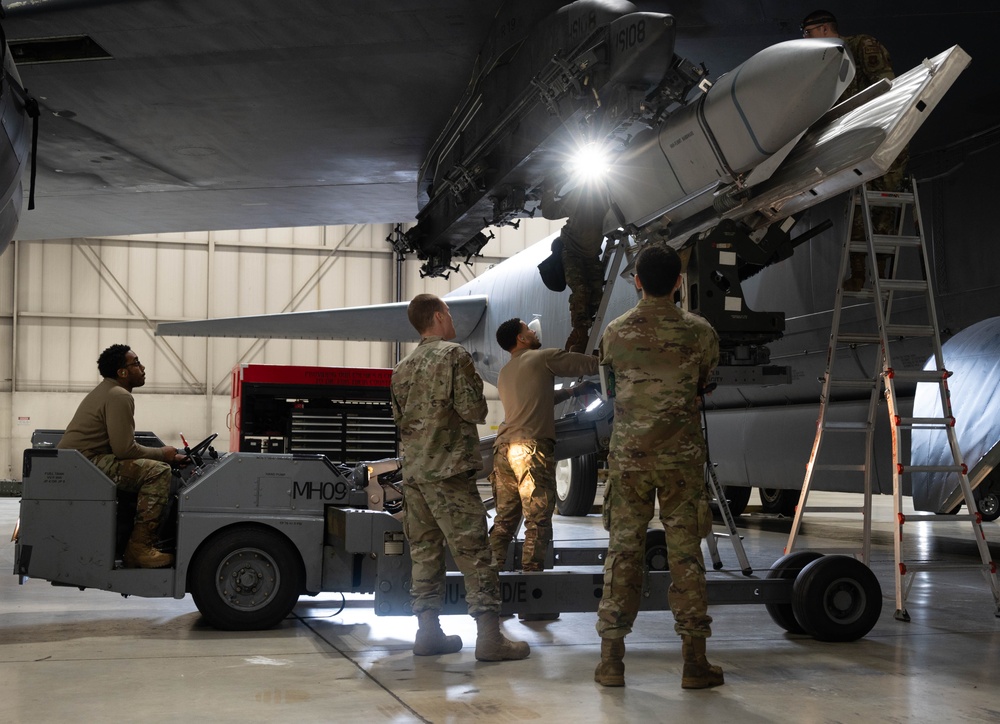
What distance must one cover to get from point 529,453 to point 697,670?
2.40 m

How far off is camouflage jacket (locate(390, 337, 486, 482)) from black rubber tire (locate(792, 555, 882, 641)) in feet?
6.72

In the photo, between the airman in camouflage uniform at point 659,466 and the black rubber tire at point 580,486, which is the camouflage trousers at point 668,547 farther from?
the black rubber tire at point 580,486

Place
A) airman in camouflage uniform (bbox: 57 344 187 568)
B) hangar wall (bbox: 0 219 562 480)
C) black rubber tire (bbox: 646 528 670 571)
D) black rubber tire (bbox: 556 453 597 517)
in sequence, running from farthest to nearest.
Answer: hangar wall (bbox: 0 219 562 480), black rubber tire (bbox: 556 453 597 517), black rubber tire (bbox: 646 528 670 571), airman in camouflage uniform (bbox: 57 344 187 568)

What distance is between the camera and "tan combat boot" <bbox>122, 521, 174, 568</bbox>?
238 inches

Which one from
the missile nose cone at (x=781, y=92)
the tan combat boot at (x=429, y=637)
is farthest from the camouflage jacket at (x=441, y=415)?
the missile nose cone at (x=781, y=92)

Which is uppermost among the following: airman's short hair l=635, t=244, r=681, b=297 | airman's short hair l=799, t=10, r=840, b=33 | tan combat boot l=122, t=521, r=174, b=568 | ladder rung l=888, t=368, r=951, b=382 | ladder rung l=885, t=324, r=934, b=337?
airman's short hair l=799, t=10, r=840, b=33

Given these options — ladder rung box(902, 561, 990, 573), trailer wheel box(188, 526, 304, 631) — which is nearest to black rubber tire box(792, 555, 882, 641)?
ladder rung box(902, 561, 990, 573)

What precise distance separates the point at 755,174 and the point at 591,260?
2.40 metres

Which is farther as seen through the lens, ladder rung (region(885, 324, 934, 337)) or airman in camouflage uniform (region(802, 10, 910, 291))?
ladder rung (region(885, 324, 934, 337))

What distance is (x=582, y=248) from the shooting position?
8.48m

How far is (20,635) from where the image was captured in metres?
5.91

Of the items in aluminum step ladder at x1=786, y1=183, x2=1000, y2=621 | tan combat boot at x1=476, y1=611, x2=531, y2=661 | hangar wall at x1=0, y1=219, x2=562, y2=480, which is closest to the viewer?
tan combat boot at x1=476, y1=611, x2=531, y2=661

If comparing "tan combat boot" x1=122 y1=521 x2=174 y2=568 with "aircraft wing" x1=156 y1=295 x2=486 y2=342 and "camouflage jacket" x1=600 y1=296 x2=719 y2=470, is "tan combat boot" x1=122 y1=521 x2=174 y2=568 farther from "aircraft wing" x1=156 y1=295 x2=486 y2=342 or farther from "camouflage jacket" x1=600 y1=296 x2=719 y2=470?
"aircraft wing" x1=156 y1=295 x2=486 y2=342

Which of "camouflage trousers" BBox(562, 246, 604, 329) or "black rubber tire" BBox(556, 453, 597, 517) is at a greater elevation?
"camouflage trousers" BBox(562, 246, 604, 329)
